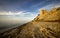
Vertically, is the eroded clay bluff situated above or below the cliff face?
below

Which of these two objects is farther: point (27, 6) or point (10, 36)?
point (27, 6)

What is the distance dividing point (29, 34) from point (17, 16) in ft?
1.77

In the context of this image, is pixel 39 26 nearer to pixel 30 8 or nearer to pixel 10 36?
→ pixel 30 8

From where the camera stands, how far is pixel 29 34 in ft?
11.2

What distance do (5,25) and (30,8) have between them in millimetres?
778

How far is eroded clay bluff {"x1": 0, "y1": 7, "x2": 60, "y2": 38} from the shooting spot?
11.2 ft

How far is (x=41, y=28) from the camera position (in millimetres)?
3496

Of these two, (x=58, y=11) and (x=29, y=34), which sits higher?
(x=58, y=11)

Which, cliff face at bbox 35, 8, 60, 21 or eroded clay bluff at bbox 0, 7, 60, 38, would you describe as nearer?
eroded clay bluff at bbox 0, 7, 60, 38

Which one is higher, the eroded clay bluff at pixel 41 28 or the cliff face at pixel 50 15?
the cliff face at pixel 50 15

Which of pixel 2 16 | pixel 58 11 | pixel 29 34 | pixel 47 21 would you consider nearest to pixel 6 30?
pixel 2 16

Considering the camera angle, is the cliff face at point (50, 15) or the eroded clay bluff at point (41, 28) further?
the cliff face at point (50, 15)

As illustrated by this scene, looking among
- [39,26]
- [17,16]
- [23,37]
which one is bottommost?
[23,37]

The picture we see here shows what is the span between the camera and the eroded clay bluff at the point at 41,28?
11.2 feet
